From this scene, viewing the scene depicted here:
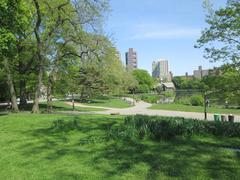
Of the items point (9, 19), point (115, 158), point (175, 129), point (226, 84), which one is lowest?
point (115, 158)

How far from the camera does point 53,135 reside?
8.81m

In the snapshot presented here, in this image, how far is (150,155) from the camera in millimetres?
6180

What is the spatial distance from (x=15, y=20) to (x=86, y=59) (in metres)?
8.77

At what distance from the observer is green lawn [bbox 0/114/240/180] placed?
208 inches

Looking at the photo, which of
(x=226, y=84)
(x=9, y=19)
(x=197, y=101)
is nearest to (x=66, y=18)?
(x=9, y=19)

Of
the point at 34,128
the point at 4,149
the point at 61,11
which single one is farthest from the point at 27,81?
the point at 4,149

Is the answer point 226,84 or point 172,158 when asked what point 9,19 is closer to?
point 226,84

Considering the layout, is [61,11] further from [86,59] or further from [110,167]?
[110,167]

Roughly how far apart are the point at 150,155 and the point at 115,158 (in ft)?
2.30

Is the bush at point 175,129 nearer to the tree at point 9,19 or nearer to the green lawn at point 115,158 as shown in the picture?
the green lawn at point 115,158

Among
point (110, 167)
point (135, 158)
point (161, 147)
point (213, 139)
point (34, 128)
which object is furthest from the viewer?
point (34, 128)

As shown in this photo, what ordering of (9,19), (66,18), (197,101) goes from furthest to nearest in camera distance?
(197,101) < (66,18) < (9,19)

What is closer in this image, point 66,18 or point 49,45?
point 66,18

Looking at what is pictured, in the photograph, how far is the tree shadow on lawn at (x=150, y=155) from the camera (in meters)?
5.24
